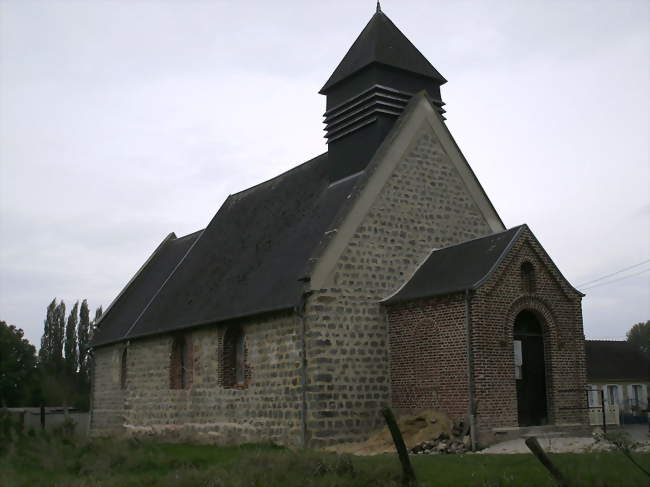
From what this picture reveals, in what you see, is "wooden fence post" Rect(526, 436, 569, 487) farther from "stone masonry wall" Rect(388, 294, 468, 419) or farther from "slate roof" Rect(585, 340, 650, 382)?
"slate roof" Rect(585, 340, 650, 382)

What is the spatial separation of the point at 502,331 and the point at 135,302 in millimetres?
16922

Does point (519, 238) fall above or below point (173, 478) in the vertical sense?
above

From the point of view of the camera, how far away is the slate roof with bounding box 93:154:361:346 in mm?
19281

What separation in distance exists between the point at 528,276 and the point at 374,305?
3753 millimetres

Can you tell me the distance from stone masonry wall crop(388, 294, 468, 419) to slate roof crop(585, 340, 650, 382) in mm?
22435

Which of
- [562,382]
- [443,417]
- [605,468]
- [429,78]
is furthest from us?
[429,78]

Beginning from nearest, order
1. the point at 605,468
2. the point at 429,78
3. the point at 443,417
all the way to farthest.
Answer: the point at 605,468 → the point at 443,417 → the point at 429,78

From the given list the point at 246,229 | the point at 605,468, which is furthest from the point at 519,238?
the point at 246,229

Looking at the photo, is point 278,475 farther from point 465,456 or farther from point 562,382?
point 562,382

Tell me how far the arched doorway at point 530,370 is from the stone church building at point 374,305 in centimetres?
4

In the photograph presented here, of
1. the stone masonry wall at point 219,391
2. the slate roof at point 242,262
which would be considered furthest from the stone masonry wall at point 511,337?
the slate roof at point 242,262

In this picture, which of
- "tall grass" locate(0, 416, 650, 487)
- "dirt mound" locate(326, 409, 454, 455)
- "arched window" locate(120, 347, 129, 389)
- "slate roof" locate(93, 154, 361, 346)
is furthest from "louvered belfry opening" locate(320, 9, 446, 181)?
"arched window" locate(120, 347, 129, 389)

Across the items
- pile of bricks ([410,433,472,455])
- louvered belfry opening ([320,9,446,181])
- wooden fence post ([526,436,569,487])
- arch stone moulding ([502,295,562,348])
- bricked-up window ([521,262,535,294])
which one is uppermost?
louvered belfry opening ([320,9,446,181])

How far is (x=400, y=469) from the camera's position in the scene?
1098 cm
